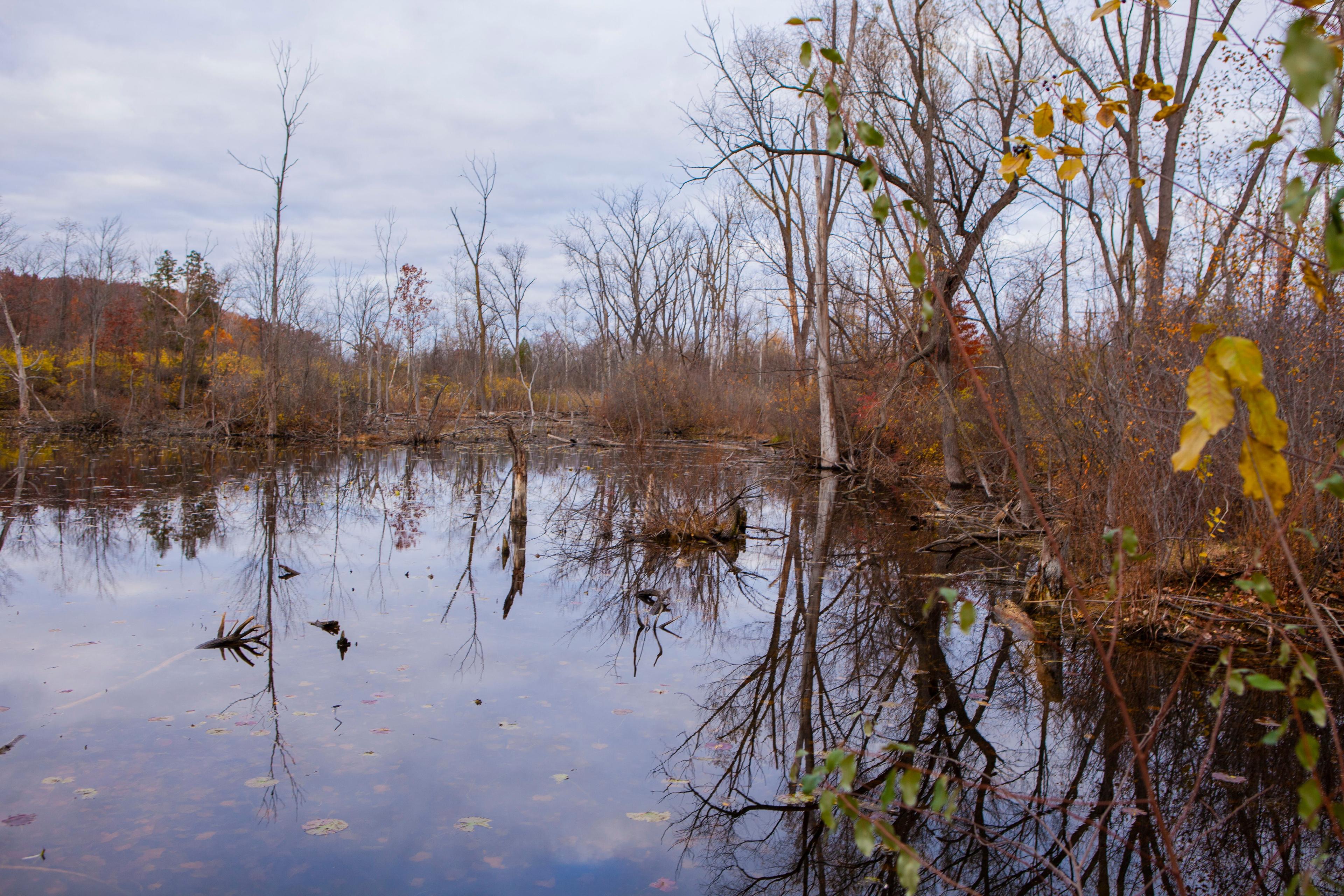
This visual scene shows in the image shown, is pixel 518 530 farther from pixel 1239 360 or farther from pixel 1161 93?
pixel 1239 360

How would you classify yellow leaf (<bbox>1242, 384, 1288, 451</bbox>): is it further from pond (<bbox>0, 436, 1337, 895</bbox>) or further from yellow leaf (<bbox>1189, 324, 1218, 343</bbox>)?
pond (<bbox>0, 436, 1337, 895</bbox>)

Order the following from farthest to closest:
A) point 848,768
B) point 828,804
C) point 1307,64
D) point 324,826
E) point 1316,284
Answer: point 324,826, point 828,804, point 848,768, point 1316,284, point 1307,64

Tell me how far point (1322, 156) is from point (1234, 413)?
416mm

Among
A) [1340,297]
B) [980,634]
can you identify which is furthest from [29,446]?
[1340,297]

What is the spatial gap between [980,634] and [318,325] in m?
45.9

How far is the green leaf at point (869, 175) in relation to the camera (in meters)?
1.62

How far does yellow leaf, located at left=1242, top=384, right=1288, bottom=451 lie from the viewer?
1247mm

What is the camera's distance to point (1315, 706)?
147 cm

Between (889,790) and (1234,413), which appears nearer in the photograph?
(1234,413)

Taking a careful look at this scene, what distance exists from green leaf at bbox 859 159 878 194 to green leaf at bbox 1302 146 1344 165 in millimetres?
674

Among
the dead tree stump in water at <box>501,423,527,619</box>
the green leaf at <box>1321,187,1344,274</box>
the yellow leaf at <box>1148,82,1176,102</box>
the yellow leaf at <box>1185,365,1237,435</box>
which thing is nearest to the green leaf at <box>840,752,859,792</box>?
the yellow leaf at <box>1185,365,1237,435</box>

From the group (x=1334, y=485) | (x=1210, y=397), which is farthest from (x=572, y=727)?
(x=1210, y=397)

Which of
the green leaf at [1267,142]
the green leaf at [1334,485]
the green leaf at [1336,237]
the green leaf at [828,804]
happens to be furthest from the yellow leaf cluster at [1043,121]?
the green leaf at [828,804]

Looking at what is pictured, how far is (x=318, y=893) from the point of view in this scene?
354 centimetres
